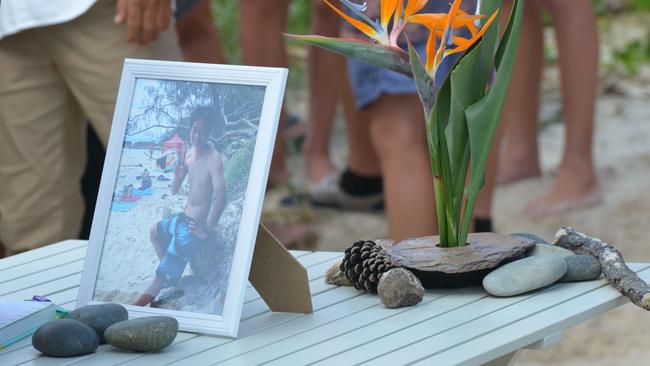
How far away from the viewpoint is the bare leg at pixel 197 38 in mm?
3631

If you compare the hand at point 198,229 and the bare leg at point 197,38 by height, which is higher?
the bare leg at point 197,38

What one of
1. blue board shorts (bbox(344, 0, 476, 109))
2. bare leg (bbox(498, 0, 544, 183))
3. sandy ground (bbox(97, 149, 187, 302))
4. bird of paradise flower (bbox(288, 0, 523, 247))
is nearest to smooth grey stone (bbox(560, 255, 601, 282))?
bird of paradise flower (bbox(288, 0, 523, 247))

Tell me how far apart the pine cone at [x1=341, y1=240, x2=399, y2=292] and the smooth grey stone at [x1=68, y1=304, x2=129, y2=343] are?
310 millimetres

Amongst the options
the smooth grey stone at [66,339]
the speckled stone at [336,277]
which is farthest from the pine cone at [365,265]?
the smooth grey stone at [66,339]

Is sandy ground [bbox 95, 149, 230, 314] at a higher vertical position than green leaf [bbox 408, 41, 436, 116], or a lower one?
lower

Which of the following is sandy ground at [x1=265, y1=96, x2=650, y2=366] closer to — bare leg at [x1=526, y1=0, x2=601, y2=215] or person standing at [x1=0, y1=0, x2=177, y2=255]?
bare leg at [x1=526, y1=0, x2=601, y2=215]

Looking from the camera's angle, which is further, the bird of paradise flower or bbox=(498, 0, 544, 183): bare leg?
bbox=(498, 0, 544, 183): bare leg

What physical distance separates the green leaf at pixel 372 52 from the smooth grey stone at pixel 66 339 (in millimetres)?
441

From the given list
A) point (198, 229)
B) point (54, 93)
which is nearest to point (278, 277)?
point (198, 229)

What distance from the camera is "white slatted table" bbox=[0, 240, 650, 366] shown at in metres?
1.38

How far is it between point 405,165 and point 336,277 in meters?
0.95

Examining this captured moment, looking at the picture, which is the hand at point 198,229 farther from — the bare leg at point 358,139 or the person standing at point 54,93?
the bare leg at point 358,139

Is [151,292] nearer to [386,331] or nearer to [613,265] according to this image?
[386,331]

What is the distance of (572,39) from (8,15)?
186 cm
